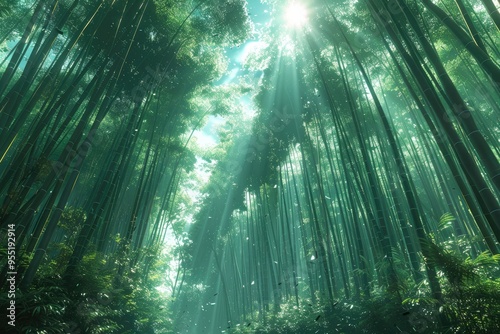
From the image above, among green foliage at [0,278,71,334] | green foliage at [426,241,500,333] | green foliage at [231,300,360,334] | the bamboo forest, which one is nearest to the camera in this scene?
green foliage at [426,241,500,333]

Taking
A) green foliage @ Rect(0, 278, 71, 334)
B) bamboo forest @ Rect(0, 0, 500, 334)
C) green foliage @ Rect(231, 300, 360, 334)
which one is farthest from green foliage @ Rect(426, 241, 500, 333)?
green foliage @ Rect(0, 278, 71, 334)

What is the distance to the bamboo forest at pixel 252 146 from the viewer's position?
251cm

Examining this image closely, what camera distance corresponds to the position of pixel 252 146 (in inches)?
332

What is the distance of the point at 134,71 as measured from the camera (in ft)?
18.1

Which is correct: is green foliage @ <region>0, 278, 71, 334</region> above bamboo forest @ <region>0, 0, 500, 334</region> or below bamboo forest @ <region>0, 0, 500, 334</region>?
below

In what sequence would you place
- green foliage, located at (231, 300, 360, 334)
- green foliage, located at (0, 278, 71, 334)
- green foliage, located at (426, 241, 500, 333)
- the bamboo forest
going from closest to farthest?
green foliage, located at (426, 241, 500, 333), green foliage, located at (0, 278, 71, 334), the bamboo forest, green foliage, located at (231, 300, 360, 334)

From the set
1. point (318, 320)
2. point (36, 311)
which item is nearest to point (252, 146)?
point (318, 320)

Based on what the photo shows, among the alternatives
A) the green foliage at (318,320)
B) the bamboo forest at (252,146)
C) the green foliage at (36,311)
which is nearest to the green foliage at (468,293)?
the bamboo forest at (252,146)

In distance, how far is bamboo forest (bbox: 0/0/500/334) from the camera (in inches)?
98.7

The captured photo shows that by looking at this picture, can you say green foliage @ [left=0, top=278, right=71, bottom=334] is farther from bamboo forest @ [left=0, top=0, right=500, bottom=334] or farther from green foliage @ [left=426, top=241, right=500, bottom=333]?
green foliage @ [left=426, top=241, right=500, bottom=333]

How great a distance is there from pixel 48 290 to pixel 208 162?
8.11 metres

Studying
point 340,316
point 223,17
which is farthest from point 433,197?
point 223,17

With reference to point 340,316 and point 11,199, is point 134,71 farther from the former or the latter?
point 340,316

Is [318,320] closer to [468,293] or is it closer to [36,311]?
[468,293]
